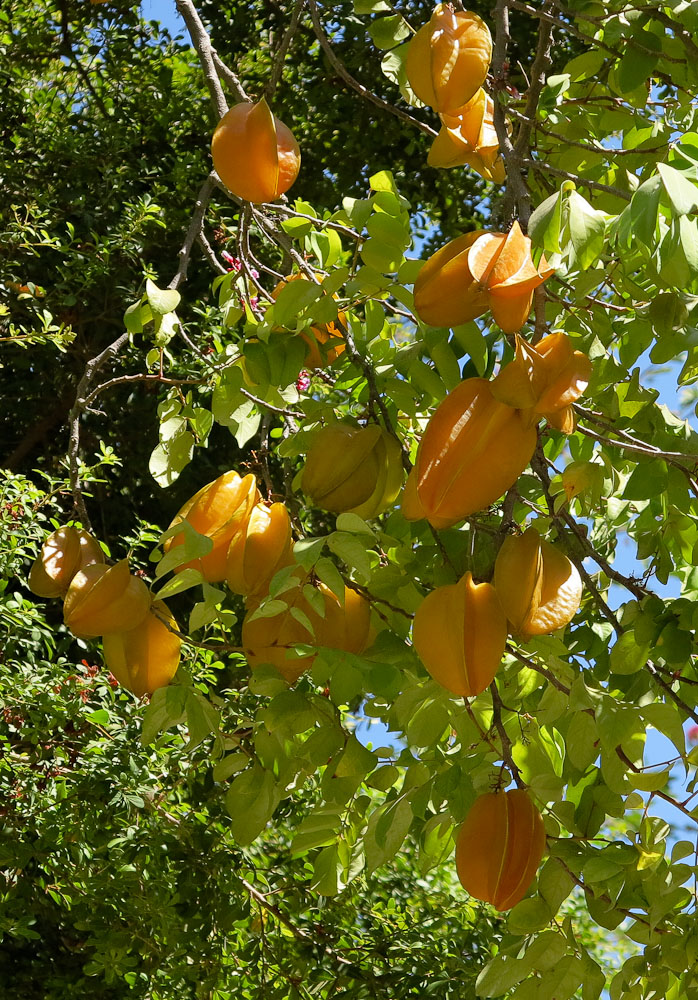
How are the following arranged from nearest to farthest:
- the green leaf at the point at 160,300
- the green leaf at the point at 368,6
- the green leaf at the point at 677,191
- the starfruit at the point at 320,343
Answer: the green leaf at the point at 677,191
the starfruit at the point at 320,343
the green leaf at the point at 160,300
the green leaf at the point at 368,6

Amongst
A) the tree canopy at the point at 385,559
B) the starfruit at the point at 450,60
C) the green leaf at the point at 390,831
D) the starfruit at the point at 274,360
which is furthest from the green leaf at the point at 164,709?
the starfruit at the point at 450,60

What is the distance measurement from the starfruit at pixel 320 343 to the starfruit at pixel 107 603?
31cm

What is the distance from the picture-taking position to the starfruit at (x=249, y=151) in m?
1.16

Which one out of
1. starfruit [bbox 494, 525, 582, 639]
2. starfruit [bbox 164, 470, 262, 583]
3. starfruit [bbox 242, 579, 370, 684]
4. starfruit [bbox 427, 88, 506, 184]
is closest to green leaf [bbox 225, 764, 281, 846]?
starfruit [bbox 242, 579, 370, 684]

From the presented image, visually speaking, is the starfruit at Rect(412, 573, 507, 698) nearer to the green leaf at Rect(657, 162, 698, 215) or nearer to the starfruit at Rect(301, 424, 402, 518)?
the starfruit at Rect(301, 424, 402, 518)

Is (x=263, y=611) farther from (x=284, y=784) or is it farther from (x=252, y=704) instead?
(x=252, y=704)

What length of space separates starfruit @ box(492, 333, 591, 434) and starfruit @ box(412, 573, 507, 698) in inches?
6.6

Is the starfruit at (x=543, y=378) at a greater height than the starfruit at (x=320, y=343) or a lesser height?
lesser

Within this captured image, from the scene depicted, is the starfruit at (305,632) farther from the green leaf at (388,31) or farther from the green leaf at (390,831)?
the green leaf at (388,31)

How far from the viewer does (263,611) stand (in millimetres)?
875

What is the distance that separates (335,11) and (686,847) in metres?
2.16

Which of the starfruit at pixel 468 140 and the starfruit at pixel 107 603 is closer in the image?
the starfruit at pixel 107 603

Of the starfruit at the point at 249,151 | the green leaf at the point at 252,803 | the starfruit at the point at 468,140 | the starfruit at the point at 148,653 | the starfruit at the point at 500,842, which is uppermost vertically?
the starfruit at the point at 249,151

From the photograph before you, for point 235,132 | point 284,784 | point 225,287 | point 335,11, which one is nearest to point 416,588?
point 284,784
